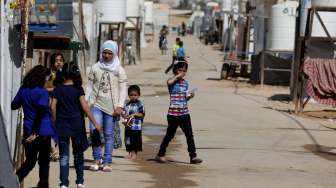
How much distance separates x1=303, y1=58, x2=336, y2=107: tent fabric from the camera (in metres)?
19.7

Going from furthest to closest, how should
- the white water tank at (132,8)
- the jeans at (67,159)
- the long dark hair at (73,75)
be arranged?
the white water tank at (132,8) → the long dark hair at (73,75) → the jeans at (67,159)

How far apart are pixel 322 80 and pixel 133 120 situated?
338 inches

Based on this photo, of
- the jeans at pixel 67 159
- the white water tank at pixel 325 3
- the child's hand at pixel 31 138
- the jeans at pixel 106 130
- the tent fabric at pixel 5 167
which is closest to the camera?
the tent fabric at pixel 5 167

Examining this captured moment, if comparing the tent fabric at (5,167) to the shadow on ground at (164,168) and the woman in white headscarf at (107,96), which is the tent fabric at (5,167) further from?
the woman in white headscarf at (107,96)

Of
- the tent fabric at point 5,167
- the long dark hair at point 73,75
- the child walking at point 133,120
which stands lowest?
the child walking at point 133,120

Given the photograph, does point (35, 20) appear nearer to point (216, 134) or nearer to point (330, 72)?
point (216, 134)

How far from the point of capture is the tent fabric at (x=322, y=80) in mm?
19656

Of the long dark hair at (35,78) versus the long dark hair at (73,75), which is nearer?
the long dark hair at (35,78)

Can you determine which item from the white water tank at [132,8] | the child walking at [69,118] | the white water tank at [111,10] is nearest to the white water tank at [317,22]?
the child walking at [69,118]

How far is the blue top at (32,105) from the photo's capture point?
8.98m

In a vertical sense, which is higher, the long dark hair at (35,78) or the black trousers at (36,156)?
the long dark hair at (35,78)

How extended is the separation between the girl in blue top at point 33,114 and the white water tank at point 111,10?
88.6 feet

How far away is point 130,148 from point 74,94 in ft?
9.87

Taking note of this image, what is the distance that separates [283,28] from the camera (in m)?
29.7
